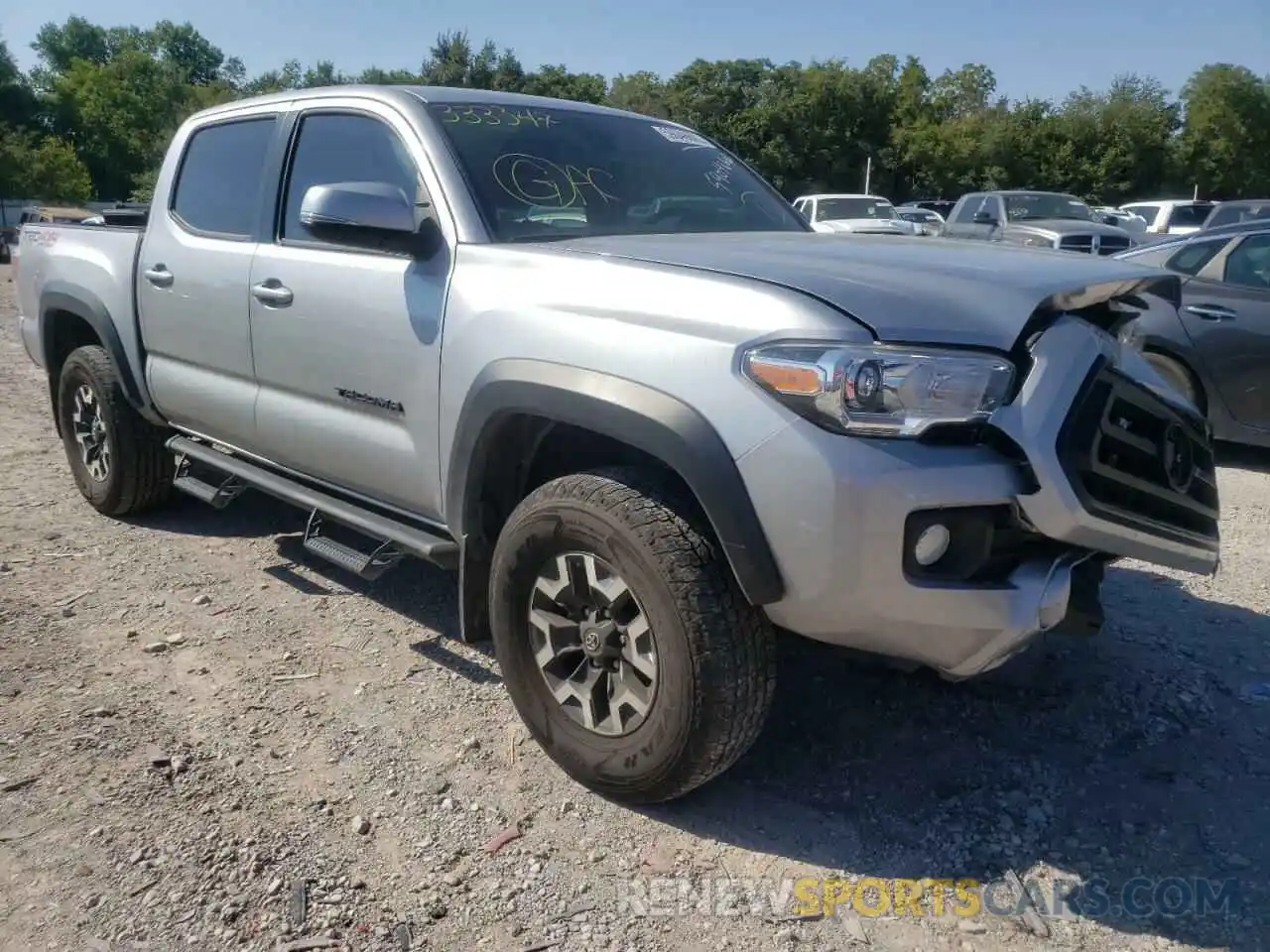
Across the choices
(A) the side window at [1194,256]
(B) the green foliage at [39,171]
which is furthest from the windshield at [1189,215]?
(B) the green foliage at [39,171]

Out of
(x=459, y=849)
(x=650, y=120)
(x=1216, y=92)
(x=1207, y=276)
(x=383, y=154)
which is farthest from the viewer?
(x=1216, y=92)

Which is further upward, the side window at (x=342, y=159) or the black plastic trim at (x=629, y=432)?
the side window at (x=342, y=159)

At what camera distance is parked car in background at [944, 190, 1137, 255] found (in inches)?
576

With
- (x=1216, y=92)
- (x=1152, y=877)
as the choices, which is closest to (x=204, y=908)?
(x=1152, y=877)

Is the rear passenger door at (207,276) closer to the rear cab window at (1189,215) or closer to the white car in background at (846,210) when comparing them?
the white car in background at (846,210)

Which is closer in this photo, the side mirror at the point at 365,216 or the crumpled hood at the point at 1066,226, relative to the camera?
the side mirror at the point at 365,216

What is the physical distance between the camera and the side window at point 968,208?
17.2 m

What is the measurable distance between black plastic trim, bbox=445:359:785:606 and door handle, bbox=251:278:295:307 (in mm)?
1086

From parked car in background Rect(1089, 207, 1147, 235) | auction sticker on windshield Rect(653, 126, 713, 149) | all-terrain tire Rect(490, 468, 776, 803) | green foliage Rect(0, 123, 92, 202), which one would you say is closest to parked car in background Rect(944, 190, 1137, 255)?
parked car in background Rect(1089, 207, 1147, 235)

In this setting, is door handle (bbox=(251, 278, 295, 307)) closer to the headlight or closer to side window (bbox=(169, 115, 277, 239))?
side window (bbox=(169, 115, 277, 239))

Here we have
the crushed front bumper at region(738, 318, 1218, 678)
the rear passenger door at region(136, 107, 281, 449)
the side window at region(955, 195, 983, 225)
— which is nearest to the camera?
Answer: the crushed front bumper at region(738, 318, 1218, 678)

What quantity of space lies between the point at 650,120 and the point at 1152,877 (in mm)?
3099

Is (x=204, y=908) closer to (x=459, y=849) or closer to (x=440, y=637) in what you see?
(x=459, y=849)

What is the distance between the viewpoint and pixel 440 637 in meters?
3.91
